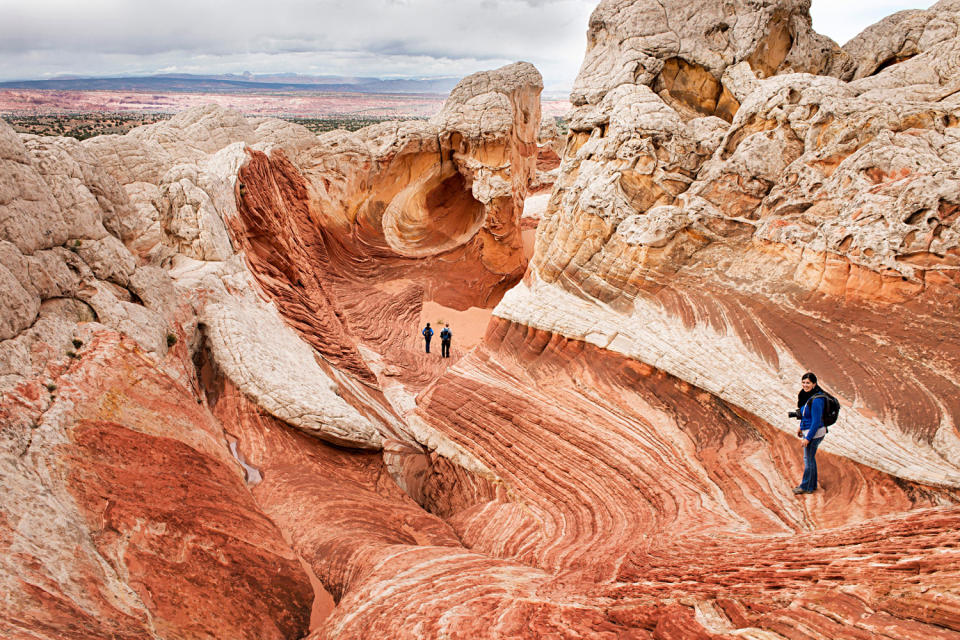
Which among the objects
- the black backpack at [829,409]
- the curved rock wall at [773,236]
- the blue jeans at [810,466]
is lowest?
the blue jeans at [810,466]

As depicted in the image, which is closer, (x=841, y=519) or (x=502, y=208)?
(x=841, y=519)

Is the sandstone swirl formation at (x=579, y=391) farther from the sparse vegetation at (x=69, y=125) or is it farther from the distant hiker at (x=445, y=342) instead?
the sparse vegetation at (x=69, y=125)

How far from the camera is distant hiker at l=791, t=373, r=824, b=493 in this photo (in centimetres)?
519

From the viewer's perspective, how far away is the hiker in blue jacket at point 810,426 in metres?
5.19

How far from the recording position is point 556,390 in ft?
27.9

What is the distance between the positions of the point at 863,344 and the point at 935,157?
2.32 metres

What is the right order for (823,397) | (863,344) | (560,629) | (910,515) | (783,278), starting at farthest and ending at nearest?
(783,278) → (863,344) → (823,397) → (910,515) → (560,629)

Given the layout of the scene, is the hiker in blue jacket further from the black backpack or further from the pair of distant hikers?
the pair of distant hikers

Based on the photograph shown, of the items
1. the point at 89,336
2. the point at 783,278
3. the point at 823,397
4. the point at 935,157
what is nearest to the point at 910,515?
the point at 823,397

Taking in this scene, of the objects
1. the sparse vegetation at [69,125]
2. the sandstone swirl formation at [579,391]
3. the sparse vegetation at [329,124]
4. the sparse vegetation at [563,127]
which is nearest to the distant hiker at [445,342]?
the sandstone swirl formation at [579,391]

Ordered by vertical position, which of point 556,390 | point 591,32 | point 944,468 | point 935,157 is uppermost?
point 591,32

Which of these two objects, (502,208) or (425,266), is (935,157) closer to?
(502,208)

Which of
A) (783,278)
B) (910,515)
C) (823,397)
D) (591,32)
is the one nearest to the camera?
(910,515)

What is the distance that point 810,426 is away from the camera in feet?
17.1
